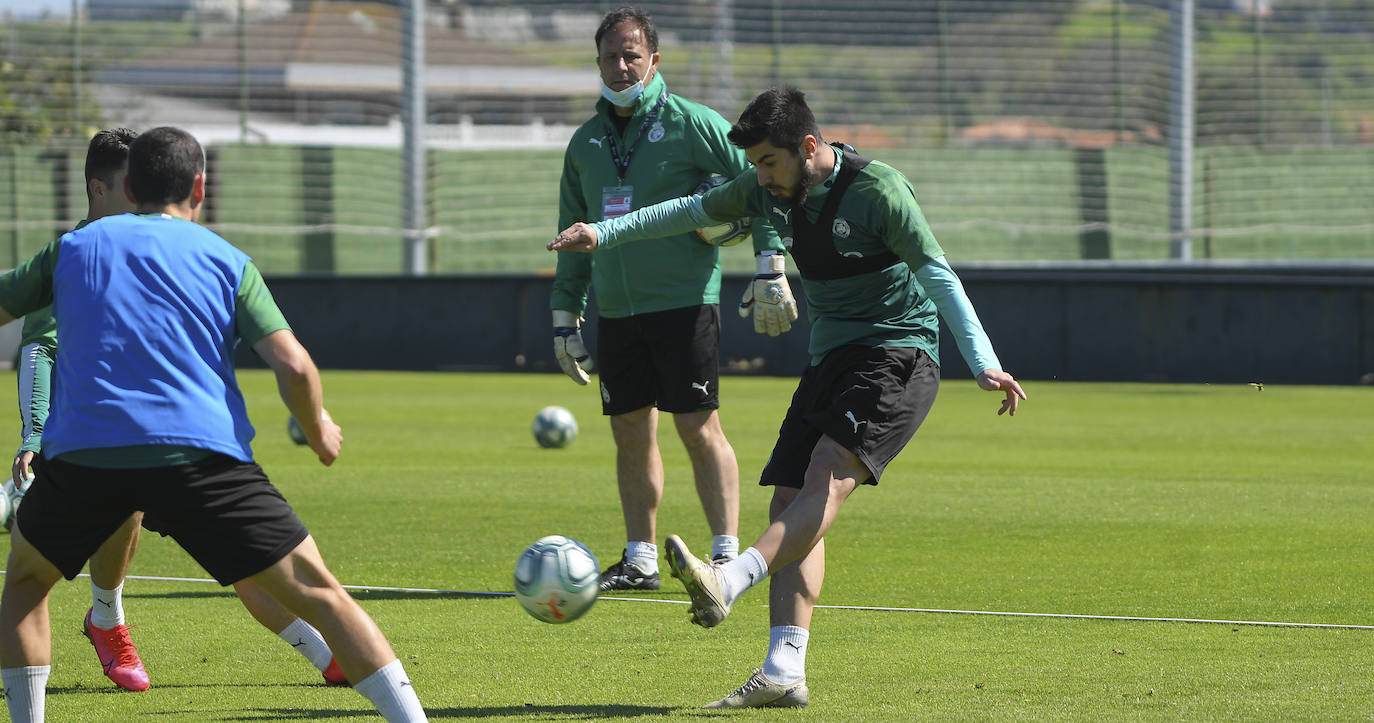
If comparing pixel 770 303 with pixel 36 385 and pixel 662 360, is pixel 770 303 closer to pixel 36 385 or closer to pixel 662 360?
pixel 662 360

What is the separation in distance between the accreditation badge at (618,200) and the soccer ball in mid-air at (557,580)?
110 inches

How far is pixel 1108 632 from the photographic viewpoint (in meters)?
6.78

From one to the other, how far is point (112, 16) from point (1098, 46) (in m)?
14.9

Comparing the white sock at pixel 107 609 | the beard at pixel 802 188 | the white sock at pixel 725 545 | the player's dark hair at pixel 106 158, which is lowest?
the white sock at pixel 725 545

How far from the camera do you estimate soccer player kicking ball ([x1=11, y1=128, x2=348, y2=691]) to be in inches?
230

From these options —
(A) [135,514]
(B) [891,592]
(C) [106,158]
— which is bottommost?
(B) [891,592]

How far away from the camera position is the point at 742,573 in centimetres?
531

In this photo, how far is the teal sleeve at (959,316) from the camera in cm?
554

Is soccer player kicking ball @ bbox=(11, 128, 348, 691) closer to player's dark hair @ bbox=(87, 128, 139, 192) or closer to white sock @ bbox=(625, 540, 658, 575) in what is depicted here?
player's dark hair @ bbox=(87, 128, 139, 192)

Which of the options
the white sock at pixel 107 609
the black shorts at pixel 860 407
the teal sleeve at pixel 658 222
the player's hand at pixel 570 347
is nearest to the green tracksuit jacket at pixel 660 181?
the player's hand at pixel 570 347

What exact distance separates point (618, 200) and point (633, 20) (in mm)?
833

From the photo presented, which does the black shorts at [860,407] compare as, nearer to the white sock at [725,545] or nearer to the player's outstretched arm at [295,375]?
the player's outstretched arm at [295,375]

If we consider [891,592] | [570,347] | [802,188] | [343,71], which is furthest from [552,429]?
[343,71]

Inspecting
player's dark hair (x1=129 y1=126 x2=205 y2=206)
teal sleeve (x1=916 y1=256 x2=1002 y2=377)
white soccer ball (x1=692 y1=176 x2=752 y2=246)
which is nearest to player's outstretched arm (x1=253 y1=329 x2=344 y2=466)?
player's dark hair (x1=129 y1=126 x2=205 y2=206)
